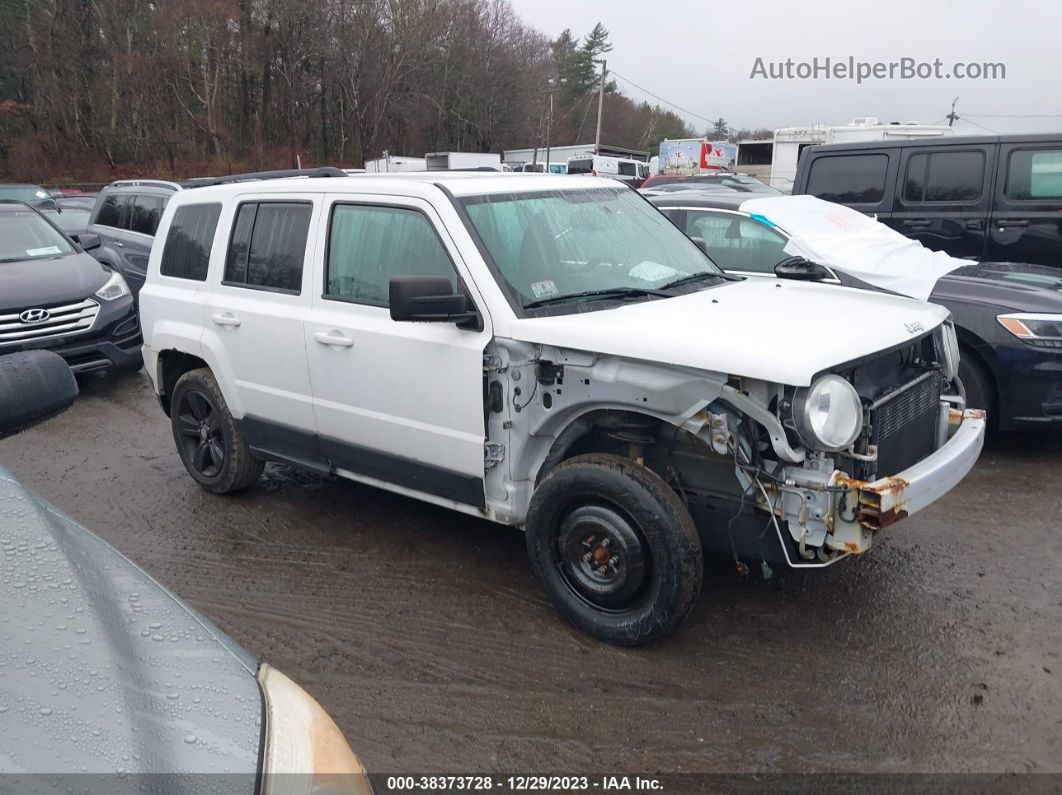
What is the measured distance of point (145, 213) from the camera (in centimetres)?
1146

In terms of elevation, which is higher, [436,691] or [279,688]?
[279,688]

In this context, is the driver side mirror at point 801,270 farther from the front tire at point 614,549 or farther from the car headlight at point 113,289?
the car headlight at point 113,289

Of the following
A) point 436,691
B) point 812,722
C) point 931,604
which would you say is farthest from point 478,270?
point 931,604

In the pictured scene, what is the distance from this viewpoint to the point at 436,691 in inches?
138

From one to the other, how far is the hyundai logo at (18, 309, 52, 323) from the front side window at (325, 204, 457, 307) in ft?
16.3

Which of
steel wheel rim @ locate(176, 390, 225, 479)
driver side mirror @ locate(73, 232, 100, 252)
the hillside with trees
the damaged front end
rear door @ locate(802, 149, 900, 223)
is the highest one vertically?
the hillside with trees

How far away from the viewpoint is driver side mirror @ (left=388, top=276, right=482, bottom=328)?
3.64 meters

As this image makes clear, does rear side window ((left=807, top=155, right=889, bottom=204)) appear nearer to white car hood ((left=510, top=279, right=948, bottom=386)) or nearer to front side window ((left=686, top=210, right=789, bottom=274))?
front side window ((left=686, top=210, right=789, bottom=274))

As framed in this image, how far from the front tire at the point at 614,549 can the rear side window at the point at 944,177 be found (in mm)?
5893

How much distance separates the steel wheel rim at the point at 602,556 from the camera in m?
3.61

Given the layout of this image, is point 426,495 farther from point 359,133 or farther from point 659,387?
point 359,133

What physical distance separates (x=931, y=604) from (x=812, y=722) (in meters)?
1.17

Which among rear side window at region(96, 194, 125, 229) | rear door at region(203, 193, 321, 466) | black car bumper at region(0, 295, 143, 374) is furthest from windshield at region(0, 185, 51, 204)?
rear door at region(203, 193, 321, 466)

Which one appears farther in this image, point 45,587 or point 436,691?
point 436,691
